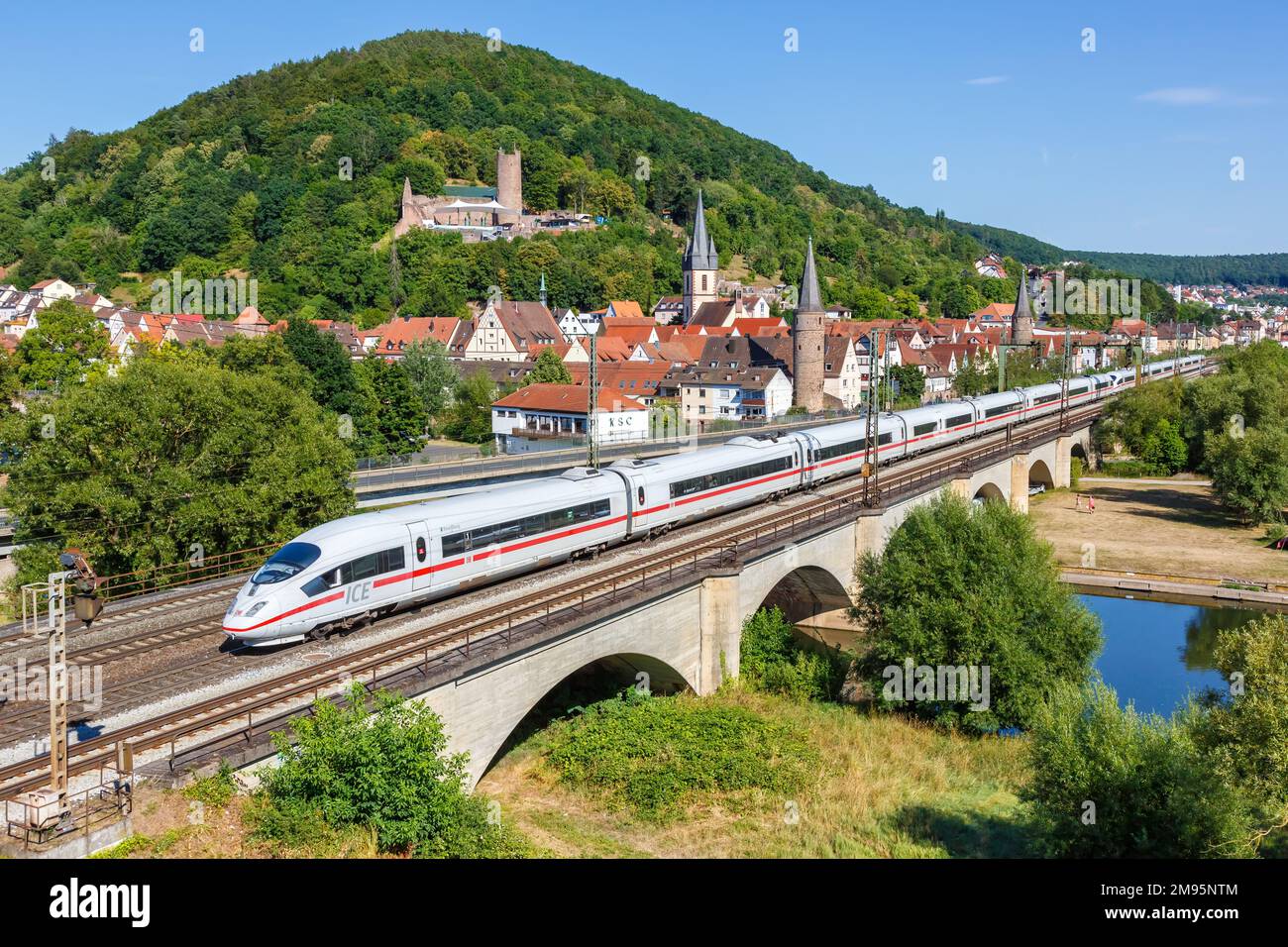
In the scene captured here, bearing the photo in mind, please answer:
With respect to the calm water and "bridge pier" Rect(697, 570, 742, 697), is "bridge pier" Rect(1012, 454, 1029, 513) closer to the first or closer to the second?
the calm water

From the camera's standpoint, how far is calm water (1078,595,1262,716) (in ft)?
112

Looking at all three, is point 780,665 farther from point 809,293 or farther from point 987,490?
point 809,293

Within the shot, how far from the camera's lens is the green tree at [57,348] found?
4731 centimetres

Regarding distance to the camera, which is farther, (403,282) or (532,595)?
(403,282)

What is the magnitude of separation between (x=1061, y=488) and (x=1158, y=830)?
186 ft

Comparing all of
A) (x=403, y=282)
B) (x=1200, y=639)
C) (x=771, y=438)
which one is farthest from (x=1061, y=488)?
(x=403, y=282)

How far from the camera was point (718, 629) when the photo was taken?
27.9 meters

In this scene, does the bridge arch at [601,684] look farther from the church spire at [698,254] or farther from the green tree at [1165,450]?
the church spire at [698,254]

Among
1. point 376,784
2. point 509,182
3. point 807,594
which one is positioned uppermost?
point 509,182

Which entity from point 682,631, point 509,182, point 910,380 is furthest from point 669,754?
point 509,182

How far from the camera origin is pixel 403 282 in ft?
469

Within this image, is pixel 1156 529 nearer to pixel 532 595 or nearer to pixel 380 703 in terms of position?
pixel 532 595

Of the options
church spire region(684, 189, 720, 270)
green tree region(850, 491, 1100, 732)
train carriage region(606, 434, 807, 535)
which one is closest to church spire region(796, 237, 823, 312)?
church spire region(684, 189, 720, 270)

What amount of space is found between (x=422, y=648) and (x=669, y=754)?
735cm
